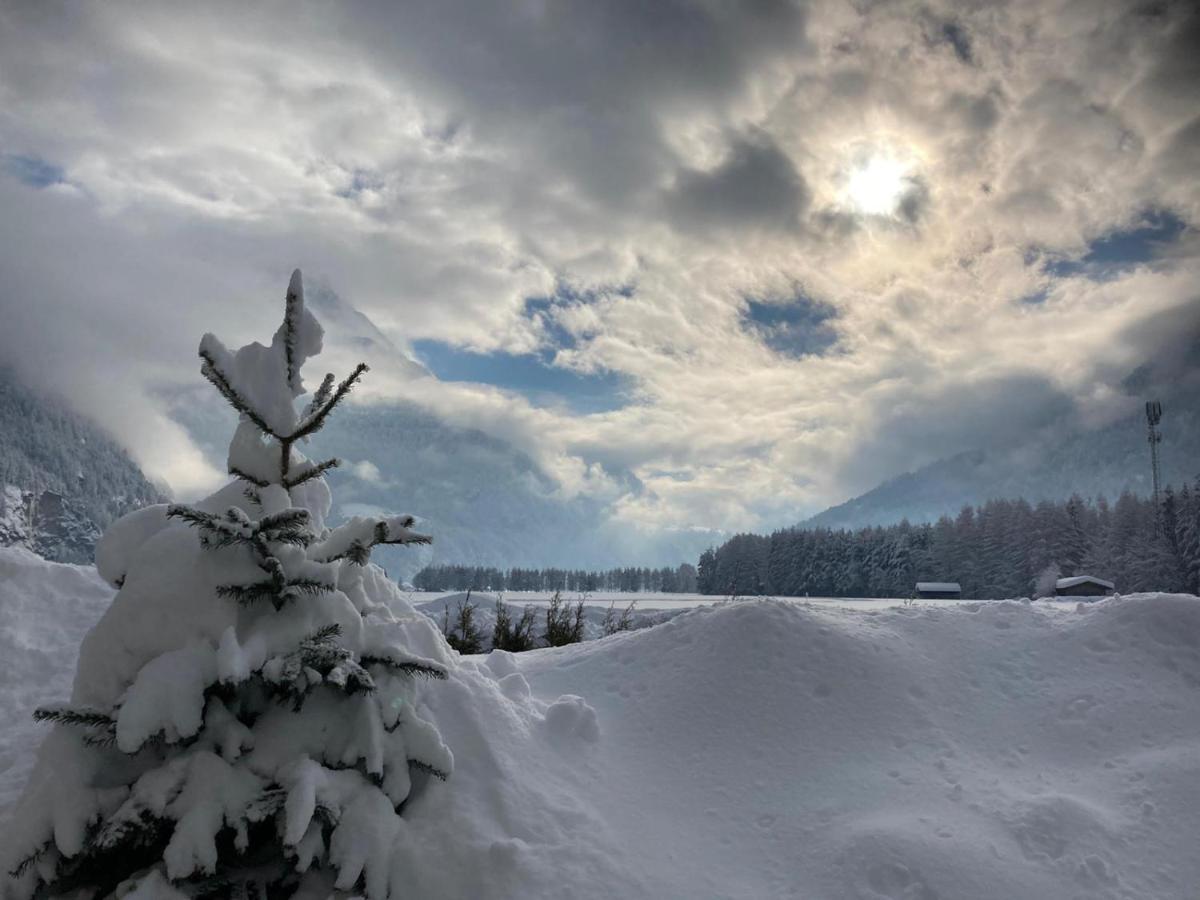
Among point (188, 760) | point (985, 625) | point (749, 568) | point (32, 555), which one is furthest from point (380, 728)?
point (749, 568)

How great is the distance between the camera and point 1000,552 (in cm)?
6019

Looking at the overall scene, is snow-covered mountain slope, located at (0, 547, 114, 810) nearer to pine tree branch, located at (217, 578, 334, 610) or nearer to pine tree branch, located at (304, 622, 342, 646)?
pine tree branch, located at (217, 578, 334, 610)

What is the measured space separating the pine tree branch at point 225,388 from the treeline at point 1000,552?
33.1 m

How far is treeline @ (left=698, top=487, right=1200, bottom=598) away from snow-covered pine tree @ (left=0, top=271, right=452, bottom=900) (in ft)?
108

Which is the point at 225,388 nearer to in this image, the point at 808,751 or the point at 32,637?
the point at 32,637

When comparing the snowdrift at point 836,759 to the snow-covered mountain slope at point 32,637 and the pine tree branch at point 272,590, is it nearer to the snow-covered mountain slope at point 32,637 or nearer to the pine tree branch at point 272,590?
the pine tree branch at point 272,590

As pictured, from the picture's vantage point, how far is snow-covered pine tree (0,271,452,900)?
3.07 meters

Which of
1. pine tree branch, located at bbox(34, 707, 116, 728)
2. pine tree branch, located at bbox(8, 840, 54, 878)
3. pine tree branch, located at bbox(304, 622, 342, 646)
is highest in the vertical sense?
pine tree branch, located at bbox(304, 622, 342, 646)

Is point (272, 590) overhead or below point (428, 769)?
overhead

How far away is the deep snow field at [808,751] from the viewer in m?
3.70

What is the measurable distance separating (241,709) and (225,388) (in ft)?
5.73

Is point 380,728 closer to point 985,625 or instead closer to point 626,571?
point 985,625

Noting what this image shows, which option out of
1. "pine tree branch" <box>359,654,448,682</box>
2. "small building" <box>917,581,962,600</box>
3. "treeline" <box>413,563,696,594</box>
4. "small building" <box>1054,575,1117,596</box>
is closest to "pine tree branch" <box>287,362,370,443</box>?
"pine tree branch" <box>359,654,448,682</box>

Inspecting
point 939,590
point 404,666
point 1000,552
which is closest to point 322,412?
point 404,666
